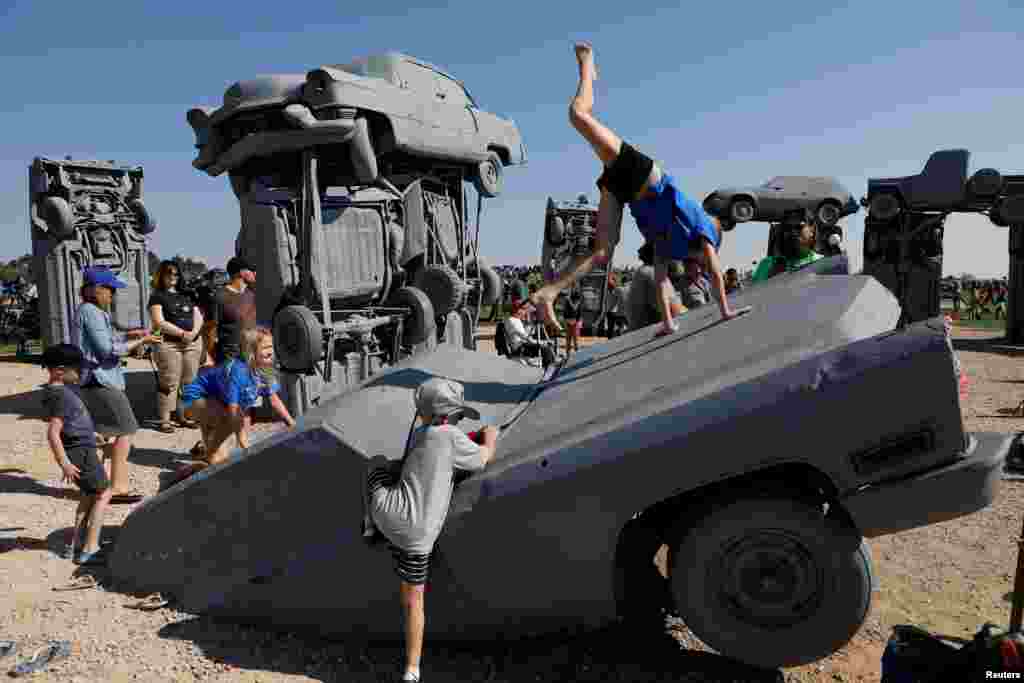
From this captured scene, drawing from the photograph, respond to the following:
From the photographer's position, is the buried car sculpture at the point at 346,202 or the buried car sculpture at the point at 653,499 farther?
the buried car sculpture at the point at 346,202

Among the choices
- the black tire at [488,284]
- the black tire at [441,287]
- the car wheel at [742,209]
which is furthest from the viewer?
the car wheel at [742,209]

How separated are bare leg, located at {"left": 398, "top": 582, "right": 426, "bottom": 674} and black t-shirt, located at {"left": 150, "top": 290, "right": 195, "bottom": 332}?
5.76 metres

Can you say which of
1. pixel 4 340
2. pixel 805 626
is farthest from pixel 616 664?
pixel 4 340

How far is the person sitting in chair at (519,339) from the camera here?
31.8 feet

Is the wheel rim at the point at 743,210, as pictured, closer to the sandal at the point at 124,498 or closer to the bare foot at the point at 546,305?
the bare foot at the point at 546,305

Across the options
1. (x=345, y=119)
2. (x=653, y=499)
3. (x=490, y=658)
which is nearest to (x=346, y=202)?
(x=345, y=119)

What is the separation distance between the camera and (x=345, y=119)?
7742mm

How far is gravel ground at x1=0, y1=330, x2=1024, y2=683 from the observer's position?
10.6ft

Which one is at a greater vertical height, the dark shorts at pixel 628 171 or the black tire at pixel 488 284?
the dark shorts at pixel 628 171

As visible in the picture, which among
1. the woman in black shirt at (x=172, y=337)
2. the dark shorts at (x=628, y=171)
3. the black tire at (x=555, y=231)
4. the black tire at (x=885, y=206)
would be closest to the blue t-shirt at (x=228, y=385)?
the woman in black shirt at (x=172, y=337)

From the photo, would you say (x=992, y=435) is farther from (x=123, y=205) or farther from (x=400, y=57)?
(x=123, y=205)

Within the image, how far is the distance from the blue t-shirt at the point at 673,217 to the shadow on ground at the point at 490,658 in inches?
85.9

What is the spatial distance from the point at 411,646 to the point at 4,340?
61.7ft

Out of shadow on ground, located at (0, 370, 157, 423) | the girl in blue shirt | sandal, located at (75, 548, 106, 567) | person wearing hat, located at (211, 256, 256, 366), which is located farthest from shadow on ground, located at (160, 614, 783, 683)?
shadow on ground, located at (0, 370, 157, 423)
